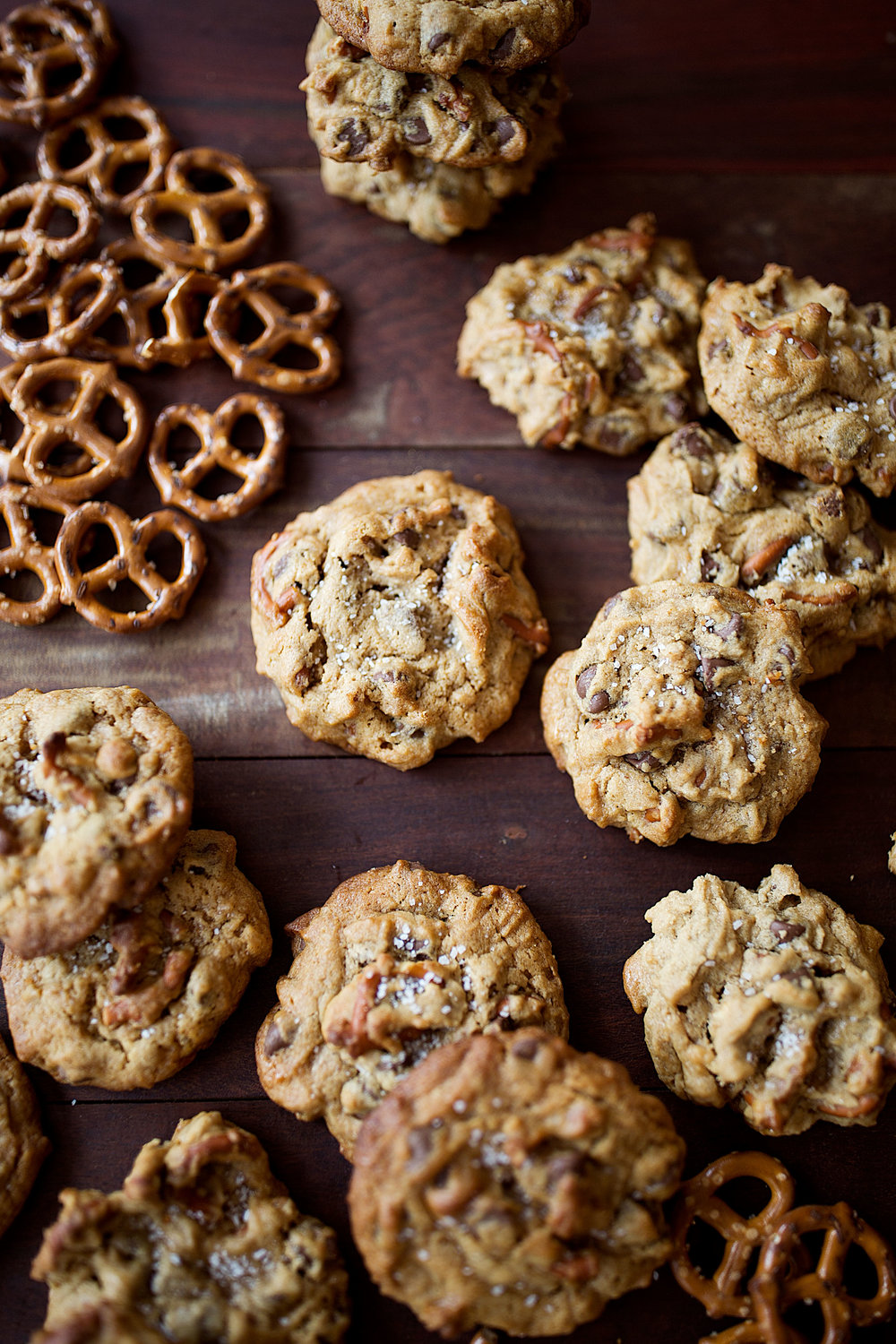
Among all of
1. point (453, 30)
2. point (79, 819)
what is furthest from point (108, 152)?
point (79, 819)

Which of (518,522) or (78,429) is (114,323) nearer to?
(78,429)

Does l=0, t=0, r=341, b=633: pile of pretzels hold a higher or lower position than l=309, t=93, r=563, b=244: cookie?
lower

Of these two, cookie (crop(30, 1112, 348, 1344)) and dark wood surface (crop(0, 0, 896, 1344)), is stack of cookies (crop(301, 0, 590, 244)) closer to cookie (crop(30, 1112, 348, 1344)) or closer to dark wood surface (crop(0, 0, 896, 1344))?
dark wood surface (crop(0, 0, 896, 1344))

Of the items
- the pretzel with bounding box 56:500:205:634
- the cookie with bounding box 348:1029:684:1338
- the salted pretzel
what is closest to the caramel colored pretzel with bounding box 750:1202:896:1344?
the cookie with bounding box 348:1029:684:1338

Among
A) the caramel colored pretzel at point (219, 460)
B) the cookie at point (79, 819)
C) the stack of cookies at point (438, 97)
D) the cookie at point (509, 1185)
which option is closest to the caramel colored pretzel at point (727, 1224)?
the cookie at point (509, 1185)

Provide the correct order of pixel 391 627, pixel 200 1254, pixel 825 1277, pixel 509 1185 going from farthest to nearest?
pixel 391 627 → pixel 825 1277 → pixel 200 1254 → pixel 509 1185

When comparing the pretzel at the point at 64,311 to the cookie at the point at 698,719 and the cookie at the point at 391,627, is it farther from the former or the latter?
the cookie at the point at 698,719

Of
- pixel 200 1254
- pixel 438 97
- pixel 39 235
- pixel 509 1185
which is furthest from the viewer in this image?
pixel 39 235
